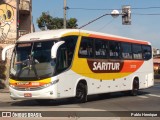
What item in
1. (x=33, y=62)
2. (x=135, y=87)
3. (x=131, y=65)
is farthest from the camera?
(x=135, y=87)

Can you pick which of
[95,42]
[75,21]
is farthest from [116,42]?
[75,21]

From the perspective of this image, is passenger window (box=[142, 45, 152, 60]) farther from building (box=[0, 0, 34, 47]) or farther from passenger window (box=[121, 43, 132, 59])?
building (box=[0, 0, 34, 47])

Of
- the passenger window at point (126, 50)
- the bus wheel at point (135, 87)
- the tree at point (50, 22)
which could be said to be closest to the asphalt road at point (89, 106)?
the bus wheel at point (135, 87)

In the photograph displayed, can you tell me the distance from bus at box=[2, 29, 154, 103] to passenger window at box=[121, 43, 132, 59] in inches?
19.6

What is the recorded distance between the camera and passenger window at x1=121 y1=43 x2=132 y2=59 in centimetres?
2313

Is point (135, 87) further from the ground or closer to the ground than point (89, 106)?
further from the ground

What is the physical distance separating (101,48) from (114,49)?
4.80 feet

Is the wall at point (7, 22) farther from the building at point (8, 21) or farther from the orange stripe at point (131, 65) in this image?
the orange stripe at point (131, 65)

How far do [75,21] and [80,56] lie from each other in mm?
52317

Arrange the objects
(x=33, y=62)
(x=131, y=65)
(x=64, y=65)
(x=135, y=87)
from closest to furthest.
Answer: (x=33, y=62) < (x=64, y=65) < (x=131, y=65) < (x=135, y=87)

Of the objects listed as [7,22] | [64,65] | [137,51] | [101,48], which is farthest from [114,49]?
[7,22]

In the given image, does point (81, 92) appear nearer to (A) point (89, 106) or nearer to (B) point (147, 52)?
(A) point (89, 106)

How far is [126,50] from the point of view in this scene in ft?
77.1

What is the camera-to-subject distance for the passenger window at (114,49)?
857 inches
